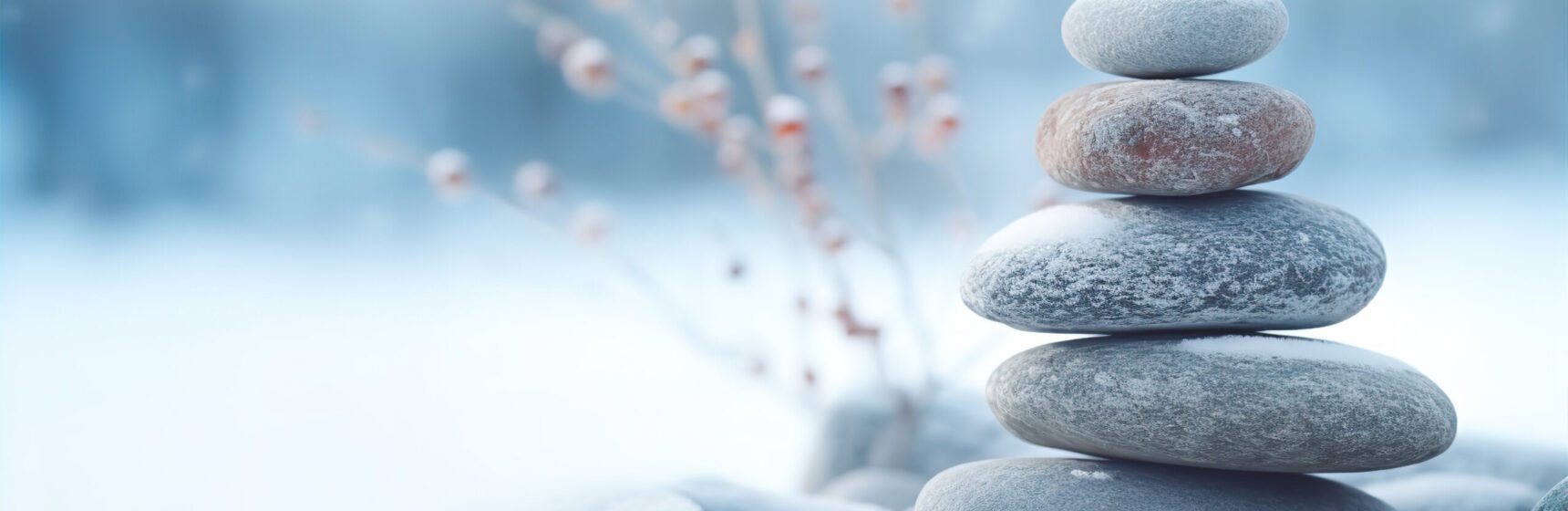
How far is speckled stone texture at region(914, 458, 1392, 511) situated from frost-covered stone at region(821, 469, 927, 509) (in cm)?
68

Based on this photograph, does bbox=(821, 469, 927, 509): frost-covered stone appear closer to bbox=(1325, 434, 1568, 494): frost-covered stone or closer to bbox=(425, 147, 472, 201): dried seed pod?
bbox=(1325, 434, 1568, 494): frost-covered stone

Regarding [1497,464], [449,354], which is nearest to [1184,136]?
[1497,464]

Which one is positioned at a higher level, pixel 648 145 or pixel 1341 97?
pixel 648 145

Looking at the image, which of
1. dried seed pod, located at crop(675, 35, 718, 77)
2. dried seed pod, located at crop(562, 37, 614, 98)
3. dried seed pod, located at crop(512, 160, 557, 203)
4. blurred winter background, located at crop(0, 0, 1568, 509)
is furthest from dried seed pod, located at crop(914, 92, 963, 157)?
dried seed pod, located at crop(512, 160, 557, 203)

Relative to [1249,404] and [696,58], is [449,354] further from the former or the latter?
[1249,404]

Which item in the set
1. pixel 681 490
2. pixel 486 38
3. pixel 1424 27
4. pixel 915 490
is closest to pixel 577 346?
pixel 486 38

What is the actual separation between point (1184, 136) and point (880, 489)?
3.48ft

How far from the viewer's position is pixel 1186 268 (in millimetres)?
957

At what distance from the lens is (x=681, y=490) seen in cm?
141

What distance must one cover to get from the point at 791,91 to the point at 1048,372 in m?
1.80

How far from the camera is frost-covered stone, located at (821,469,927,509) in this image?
1.84 meters

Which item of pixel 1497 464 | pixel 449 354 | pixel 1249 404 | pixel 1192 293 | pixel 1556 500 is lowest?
pixel 1497 464

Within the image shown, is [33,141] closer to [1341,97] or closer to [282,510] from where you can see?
[282,510]

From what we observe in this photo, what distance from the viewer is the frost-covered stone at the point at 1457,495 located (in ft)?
4.95
